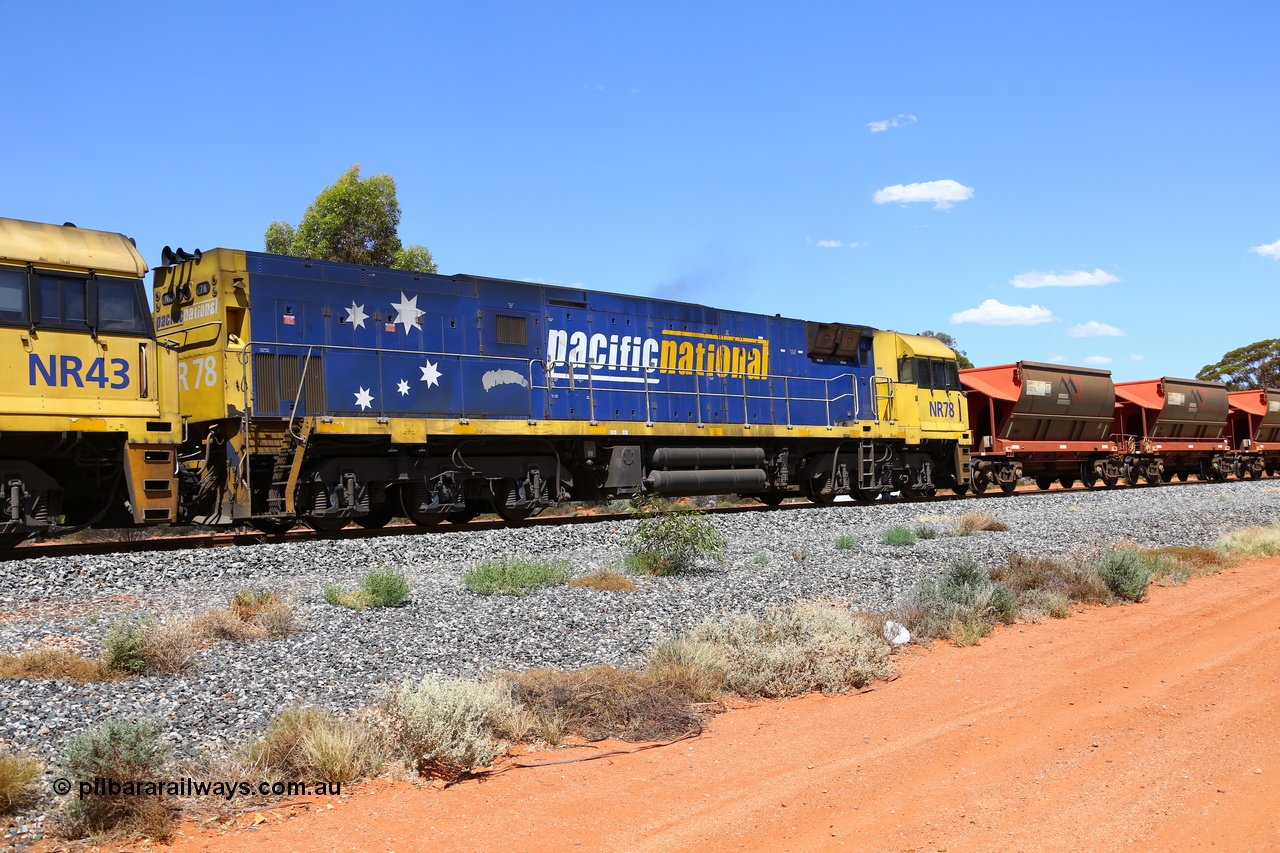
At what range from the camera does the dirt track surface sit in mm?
4746

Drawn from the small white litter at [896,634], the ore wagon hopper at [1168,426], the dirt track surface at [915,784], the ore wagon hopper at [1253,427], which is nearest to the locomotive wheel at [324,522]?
the small white litter at [896,634]

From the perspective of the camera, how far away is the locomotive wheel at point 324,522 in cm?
1427

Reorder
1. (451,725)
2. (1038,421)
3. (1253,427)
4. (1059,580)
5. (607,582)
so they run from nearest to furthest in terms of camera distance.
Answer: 1. (451,725)
2. (607,582)
3. (1059,580)
4. (1038,421)
5. (1253,427)

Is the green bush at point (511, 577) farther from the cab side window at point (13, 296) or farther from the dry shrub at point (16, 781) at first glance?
A: the cab side window at point (13, 296)

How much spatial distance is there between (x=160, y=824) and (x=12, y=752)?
1.22 meters

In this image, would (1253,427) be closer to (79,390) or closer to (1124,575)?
(1124,575)

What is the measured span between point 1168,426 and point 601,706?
106ft

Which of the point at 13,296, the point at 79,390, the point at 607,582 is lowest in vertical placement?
the point at 607,582

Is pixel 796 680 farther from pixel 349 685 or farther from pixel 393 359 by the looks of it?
pixel 393 359

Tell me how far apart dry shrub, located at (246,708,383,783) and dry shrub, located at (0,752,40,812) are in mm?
996

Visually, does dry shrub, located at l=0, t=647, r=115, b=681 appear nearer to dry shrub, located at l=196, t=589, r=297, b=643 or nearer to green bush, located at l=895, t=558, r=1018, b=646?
dry shrub, located at l=196, t=589, r=297, b=643

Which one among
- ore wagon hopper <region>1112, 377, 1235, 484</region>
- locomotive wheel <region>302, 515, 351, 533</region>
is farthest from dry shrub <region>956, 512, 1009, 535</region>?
ore wagon hopper <region>1112, 377, 1235, 484</region>

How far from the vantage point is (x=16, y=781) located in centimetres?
488

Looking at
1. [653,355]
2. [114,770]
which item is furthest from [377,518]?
[114,770]
